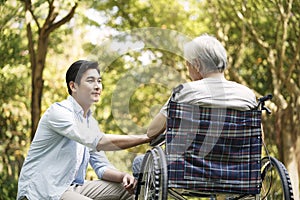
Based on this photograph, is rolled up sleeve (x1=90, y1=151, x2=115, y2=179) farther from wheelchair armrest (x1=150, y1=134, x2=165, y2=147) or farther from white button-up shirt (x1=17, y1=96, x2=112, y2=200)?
wheelchair armrest (x1=150, y1=134, x2=165, y2=147)

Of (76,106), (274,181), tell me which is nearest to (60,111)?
(76,106)

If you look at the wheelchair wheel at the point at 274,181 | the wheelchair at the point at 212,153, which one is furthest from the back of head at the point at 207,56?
the wheelchair wheel at the point at 274,181

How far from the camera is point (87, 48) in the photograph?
29.2 feet

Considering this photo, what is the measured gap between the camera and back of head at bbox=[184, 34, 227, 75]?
3000 millimetres

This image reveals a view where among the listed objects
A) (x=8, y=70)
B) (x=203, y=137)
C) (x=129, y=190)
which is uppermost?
(x=8, y=70)

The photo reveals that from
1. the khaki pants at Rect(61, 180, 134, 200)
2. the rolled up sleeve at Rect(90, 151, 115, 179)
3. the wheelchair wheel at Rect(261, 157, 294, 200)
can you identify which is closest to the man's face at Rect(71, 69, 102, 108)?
the rolled up sleeve at Rect(90, 151, 115, 179)

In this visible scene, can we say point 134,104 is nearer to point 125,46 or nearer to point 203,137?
point 125,46

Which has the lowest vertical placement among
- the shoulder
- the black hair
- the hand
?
the hand

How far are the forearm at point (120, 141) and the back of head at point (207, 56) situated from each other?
0.43 m

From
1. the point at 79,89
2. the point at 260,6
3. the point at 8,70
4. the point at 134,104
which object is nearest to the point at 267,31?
the point at 260,6

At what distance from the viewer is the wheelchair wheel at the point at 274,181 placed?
2846 mm

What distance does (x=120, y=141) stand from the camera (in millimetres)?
3152

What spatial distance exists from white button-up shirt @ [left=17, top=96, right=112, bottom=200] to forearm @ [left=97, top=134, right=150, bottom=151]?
0.03 m

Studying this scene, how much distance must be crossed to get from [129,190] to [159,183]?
50 centimetres
